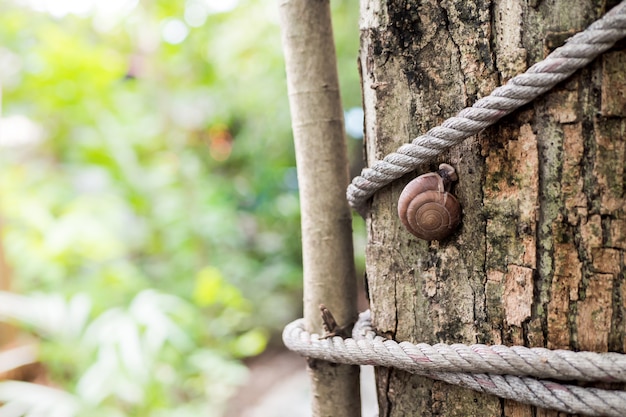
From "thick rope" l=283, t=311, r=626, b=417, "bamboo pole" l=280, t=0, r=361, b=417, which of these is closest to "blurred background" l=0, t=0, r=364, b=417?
"bamboo pole" l=280, t=0, r=361, b=417

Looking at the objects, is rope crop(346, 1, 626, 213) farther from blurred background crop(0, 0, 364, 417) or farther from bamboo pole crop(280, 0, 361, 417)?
blurred background crop(0, 0, 364, 417)

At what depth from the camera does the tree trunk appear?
0.45 meters

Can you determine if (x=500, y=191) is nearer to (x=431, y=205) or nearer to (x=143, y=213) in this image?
(x=431, y=205)

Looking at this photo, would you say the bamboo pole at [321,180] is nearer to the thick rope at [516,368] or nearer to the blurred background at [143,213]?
the thick rope at [516,368]

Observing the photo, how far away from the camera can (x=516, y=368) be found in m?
0.47

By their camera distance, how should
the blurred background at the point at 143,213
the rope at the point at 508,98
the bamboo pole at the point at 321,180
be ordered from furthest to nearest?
1. the blurred background at the point at 143,213
2. the bamboo pole at the point at 321,180
3. the rope at the point at 508,98

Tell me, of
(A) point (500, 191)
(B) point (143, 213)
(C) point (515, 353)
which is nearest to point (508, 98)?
(A) point (500, 191)

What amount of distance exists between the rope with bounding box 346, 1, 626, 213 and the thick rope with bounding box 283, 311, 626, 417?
0.18 meters

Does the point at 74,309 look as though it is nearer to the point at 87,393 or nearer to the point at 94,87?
the point at 87,393

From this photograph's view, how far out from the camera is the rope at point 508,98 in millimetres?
420

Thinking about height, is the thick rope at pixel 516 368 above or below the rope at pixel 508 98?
below

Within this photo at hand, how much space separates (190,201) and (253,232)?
1161mm

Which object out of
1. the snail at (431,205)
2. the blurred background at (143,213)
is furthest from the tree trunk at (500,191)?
the blurred background at (143,213)

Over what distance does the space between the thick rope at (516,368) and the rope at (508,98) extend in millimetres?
185
